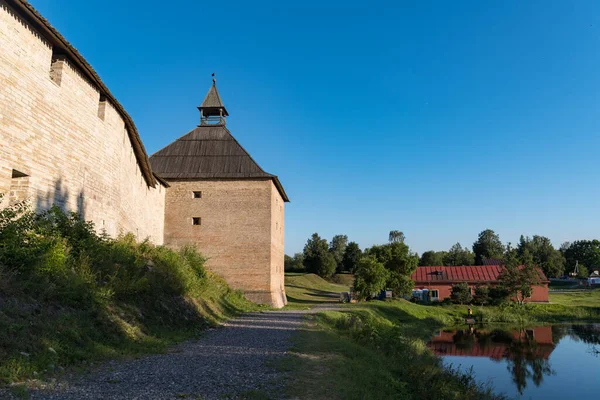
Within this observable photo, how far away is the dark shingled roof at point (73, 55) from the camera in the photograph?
10.4 metres

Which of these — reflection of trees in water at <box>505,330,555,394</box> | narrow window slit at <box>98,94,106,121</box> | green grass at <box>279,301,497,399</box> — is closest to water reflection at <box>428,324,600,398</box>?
reflection of trees in water at <box>505,330,555,394</box>

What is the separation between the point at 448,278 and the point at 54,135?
126 feet

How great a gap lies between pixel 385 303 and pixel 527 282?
14429 millimetres

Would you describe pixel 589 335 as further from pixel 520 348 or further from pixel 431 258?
pixel 431 258

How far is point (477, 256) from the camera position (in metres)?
91.3

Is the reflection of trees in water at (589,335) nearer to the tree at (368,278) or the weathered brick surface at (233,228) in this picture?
the tree at (368,278)

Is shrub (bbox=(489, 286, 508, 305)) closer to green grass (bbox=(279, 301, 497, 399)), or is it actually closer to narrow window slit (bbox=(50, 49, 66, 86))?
green grass (bbox=(279, 301, 497, 399))

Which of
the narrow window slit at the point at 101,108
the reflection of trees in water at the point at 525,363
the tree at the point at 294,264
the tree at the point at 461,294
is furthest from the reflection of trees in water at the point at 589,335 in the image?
the tree at the point at 294,264

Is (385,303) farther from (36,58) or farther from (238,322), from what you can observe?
(36,58)

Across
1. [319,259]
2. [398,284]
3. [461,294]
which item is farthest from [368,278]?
[319,259]

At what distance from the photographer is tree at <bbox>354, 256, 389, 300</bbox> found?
31.2 meters

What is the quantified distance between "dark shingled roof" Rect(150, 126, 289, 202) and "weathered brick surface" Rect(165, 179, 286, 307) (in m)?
0.48

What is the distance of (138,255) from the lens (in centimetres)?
1415

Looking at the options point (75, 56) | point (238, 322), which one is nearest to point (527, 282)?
point (238, 322)
